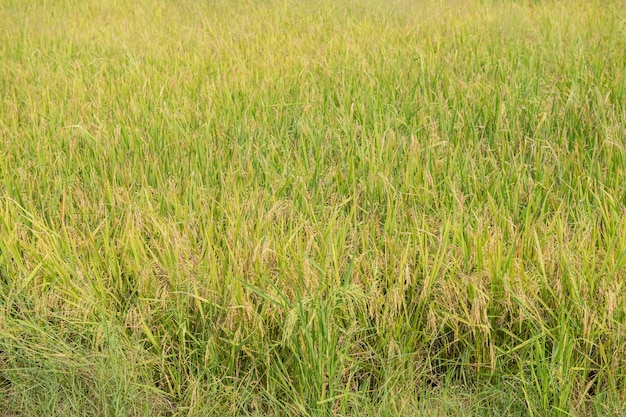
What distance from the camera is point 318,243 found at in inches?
75.3

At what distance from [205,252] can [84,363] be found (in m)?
0.43

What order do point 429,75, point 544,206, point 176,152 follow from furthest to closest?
point 429,75, point 176,152, point 544,206

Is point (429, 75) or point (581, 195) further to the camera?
point (429, 75)

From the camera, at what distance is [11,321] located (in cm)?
169

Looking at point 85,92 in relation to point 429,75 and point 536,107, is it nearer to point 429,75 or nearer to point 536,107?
point 429,75

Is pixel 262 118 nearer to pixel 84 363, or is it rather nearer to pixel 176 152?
pixel 176 152

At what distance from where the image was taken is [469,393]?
5.24ft

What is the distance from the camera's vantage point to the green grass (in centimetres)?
158

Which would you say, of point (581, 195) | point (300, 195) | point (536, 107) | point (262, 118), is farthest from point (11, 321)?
point (536, 107)

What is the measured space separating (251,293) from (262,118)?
1177 mm

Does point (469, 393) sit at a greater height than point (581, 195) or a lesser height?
lesser

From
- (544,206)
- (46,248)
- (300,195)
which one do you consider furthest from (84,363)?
(544,206)

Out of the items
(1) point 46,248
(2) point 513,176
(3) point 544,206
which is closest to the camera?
(1) point 46,248

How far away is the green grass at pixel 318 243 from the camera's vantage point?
1.58m
